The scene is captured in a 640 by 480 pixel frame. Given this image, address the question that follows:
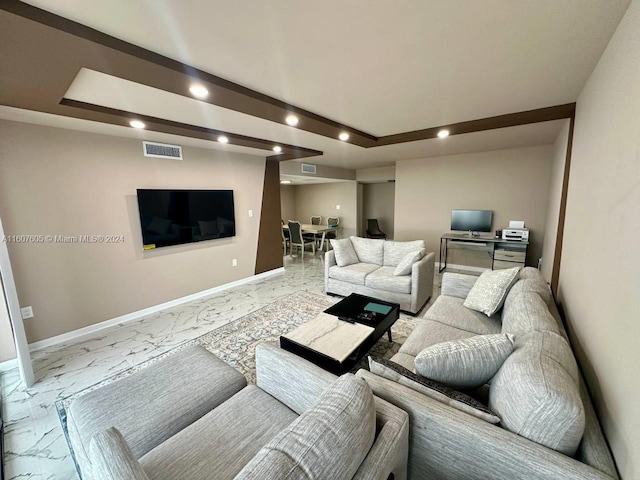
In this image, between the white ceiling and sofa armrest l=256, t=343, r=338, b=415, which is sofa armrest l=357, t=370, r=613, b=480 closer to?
sofa armrest l=256, t=343, r=338, b=415

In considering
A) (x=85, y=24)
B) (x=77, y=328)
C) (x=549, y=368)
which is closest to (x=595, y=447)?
(x=549, y=368)

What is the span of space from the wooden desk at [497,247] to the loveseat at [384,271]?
1.53 metres

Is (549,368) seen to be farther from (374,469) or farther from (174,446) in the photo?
(174,446)

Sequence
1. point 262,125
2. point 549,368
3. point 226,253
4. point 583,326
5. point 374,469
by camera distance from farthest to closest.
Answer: point 226,253, point 262,125, point 583,326, point 549,368, point 374,469

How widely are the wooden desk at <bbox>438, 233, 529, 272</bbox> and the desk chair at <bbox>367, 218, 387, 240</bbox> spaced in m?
2.91

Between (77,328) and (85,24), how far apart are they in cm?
317

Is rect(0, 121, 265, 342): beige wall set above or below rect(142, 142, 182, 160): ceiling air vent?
below

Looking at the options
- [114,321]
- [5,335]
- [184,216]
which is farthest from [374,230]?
[5,335]

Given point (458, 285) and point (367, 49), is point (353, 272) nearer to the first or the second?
point (458, 285)

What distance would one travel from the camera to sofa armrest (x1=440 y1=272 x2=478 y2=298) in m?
2.77

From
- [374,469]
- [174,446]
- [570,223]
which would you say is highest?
[570,223]

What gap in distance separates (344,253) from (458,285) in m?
1.73

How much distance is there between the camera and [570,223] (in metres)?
2.26

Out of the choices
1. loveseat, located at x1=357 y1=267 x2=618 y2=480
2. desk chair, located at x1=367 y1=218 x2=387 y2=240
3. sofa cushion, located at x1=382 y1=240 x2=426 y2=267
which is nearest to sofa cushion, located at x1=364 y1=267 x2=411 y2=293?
sofa cushion, located at x1=382 y1=240 x2=426 y2=267
